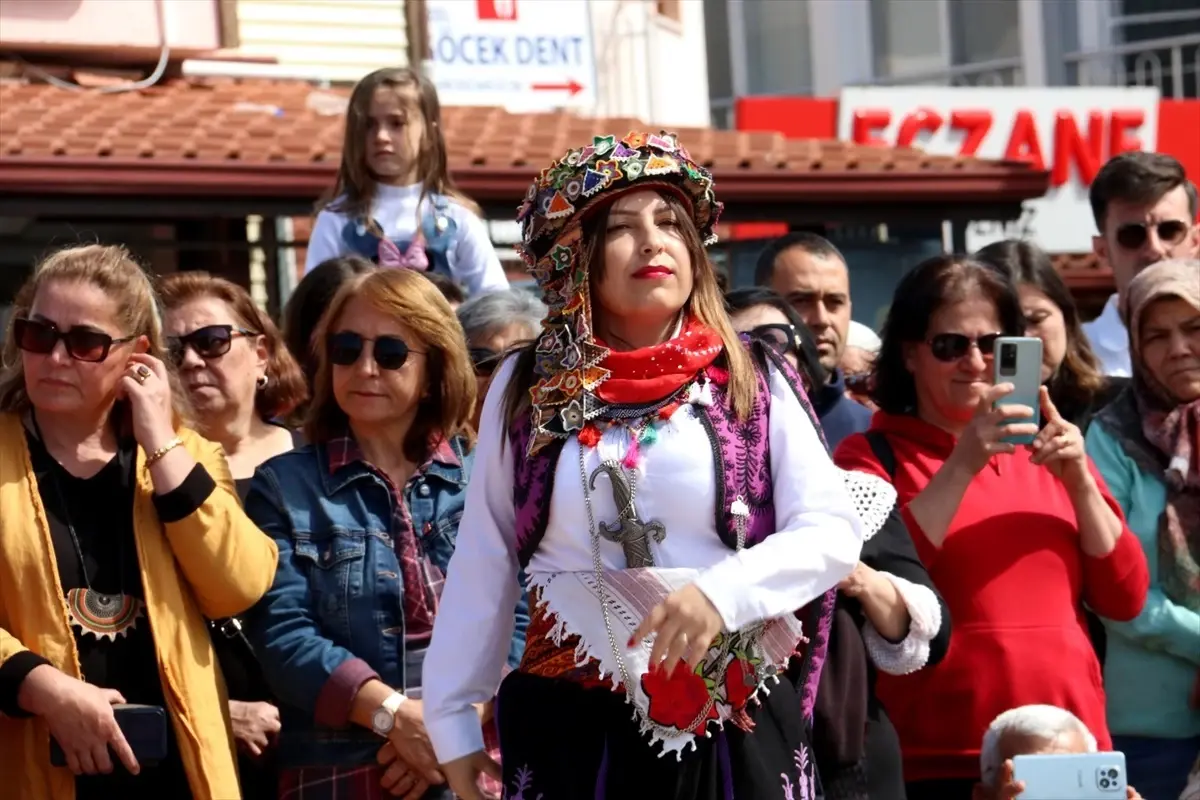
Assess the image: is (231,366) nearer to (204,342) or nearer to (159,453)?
(204,342)

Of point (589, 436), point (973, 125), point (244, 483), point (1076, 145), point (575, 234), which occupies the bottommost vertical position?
point (244, 483)

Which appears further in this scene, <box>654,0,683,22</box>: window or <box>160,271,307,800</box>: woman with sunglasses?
<box>654,0,683,22</box>: window

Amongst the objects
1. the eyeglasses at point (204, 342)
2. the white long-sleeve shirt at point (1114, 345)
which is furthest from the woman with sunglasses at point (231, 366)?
the white long-sleeve shirt at point (1114, 345)

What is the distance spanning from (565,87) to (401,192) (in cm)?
826

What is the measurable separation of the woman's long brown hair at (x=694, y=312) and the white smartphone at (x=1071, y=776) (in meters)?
1.10

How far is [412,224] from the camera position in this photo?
7.47m

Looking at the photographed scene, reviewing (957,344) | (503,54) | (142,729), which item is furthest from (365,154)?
(503,54)

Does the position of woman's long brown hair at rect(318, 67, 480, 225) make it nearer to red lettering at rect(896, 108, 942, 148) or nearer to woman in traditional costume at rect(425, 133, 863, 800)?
woman in traditional costume at rect(425, 133, 863, 800)

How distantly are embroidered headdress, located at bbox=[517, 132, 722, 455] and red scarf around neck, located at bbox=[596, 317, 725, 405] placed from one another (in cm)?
3

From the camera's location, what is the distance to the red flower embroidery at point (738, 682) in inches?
153

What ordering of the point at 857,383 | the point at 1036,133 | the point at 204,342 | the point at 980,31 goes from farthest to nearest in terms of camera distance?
the point at 980,31 < the point at 1036,133 < the point at 857,383 < the point at 204,342

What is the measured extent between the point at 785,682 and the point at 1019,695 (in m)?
1.24

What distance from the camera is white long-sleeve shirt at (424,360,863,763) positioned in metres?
3.73

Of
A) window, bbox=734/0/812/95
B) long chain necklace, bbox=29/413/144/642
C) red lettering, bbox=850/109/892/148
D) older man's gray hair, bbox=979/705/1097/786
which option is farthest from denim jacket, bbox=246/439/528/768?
window, bbox=734/0/812/95
